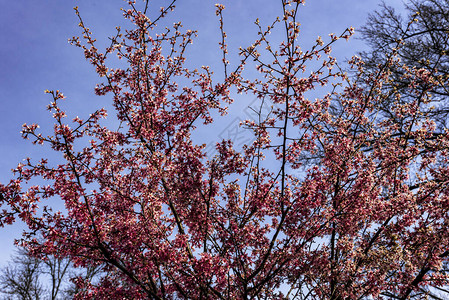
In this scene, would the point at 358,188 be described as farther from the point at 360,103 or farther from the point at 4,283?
the point at 4,283

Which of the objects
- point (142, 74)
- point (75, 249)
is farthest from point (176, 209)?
point (142, 74)

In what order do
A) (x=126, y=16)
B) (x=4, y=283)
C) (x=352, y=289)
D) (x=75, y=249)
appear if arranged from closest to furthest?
(x=75, y=249), (x=352, y=289), (x=126, y=16), (x=4, y=283)

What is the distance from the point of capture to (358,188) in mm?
5133

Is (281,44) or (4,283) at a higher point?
(4,283)

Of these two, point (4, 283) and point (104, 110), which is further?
point (4, 283)

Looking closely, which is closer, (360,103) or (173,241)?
(173,241)

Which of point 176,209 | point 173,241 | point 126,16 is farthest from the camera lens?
point 126,16

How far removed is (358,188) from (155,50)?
174 inches

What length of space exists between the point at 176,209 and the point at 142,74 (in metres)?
2.68

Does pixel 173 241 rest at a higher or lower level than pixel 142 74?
A: lower

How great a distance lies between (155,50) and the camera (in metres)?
6.32

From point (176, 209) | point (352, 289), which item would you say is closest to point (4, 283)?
point (176, 209)

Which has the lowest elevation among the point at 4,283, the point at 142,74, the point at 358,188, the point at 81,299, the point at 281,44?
A: the point at 81,299

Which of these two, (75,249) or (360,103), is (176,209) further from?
(360,103)
